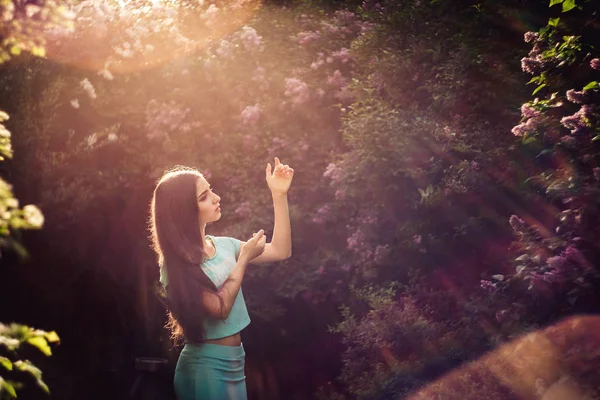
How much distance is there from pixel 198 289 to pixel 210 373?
445mm

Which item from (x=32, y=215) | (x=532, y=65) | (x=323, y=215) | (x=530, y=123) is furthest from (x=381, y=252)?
(x=32, y=215)

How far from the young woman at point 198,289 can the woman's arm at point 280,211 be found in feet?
0.82

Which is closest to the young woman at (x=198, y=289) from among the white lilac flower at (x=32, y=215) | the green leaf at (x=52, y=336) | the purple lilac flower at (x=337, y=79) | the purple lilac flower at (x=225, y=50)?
the green leaf at (x=52, y=336)

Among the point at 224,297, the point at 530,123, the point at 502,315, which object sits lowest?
the point at 502,315

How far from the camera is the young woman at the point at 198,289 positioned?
3.47 m

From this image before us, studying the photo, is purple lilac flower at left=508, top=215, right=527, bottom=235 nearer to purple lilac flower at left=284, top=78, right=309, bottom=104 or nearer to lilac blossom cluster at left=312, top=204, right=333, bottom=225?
lilac blossom cluster at left=312, top=204, right=333, bottom=225

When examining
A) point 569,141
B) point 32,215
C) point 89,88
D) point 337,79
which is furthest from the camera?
point 89,88

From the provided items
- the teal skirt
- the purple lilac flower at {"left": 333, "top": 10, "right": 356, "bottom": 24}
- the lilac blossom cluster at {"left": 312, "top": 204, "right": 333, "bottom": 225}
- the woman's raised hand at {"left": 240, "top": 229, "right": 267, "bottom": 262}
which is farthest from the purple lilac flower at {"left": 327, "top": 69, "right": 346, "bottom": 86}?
the teal skirt

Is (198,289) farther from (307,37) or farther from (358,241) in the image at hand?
(307,37)

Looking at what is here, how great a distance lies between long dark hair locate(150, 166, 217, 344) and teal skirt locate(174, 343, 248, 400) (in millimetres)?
88

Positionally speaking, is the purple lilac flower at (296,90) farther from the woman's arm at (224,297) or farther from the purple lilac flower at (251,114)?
the woman's arm at (224,297)

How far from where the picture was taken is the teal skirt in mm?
3562

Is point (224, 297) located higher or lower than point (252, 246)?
lower

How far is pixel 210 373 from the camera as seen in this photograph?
3555 millimetres
